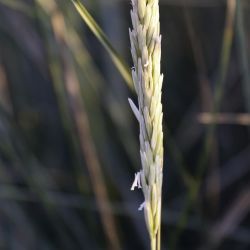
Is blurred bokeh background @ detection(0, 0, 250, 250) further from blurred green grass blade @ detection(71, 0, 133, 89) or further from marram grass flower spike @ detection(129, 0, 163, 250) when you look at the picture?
marram grass flower spike @ detection(129, 0, 163, 250)

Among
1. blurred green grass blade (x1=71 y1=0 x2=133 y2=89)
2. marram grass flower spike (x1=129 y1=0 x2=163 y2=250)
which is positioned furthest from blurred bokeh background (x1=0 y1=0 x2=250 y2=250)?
marram grass flower spike (x1=129 y1=0 x2=163 y2=250)

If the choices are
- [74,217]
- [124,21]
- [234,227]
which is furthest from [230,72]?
[74,217]

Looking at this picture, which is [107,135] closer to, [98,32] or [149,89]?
[98,32]

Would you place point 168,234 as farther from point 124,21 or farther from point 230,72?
point 124,21

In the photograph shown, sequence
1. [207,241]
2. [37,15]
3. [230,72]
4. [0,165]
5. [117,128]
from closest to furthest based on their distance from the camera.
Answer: [37,15], [207,241], [0,165], [117,128], [230,72]

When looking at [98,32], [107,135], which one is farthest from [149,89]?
[107,135]

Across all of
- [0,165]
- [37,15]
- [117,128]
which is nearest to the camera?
[37,15]
